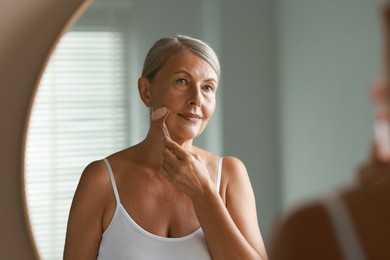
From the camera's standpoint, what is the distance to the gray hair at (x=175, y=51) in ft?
2.82

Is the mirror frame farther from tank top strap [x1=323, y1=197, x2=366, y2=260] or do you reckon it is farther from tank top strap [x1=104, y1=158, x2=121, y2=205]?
tank top strap [x1=323, y1=197, x2=366, y2=260]

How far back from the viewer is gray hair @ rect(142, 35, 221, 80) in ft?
2.82

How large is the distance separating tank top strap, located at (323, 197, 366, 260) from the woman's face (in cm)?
26

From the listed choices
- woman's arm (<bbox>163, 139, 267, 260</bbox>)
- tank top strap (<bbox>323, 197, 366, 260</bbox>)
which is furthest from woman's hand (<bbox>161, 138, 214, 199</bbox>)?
tank top strap (<bbox>323, 197, 366, 260</bbox>)

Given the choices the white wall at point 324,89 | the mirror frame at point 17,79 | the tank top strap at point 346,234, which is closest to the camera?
the tank top strap at point 346,234

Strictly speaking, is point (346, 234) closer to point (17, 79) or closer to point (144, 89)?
point (144, 89)

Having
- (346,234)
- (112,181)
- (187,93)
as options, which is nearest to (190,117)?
(187,93)

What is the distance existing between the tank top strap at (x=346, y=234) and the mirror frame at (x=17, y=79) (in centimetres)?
51

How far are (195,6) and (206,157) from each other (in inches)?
7.8

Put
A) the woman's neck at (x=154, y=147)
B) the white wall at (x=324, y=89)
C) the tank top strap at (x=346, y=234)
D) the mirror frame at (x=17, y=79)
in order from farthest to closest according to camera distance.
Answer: the mirror frame at (x=17, y=79)
the woman's neck at (x=154, y=147)
the white wall at (x=324, y=89)
the tank top strap at (x=346, y=234)

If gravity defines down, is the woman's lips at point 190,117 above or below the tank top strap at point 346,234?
above

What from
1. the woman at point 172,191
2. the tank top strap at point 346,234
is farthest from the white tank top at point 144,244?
the tank top strap at point 346,234

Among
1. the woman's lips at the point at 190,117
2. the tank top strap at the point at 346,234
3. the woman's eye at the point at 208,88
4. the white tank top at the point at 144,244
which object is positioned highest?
the woman's eye at the point at 208,88

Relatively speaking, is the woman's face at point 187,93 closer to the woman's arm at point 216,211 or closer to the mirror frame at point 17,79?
the woman's arm at point 216,211
